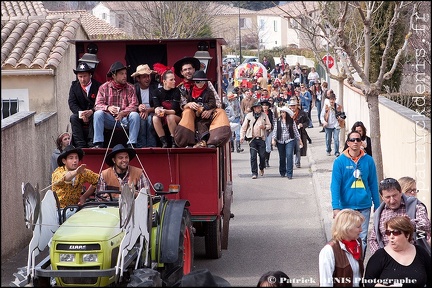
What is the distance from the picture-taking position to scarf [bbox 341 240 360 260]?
7.06 meters

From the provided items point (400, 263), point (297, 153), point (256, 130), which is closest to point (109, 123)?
point (400, 263)

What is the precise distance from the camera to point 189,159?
36.0 feet

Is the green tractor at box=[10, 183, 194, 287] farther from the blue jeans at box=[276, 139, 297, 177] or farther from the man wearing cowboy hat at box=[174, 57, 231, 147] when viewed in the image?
the blue jeans at box=[276, 139, 297, 177]

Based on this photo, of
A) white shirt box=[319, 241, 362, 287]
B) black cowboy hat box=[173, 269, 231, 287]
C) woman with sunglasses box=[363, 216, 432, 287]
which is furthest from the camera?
woman with sunglasses box=[363, 216, 432, 287]

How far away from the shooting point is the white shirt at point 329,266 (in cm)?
679

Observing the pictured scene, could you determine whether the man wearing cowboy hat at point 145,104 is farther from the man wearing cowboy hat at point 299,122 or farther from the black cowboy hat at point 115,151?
the man wearing cowboy hat at point 299,122

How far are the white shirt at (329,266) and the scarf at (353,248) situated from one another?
41 millimetres

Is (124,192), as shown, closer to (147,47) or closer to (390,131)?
(147,47)

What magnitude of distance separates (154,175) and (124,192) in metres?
2.95

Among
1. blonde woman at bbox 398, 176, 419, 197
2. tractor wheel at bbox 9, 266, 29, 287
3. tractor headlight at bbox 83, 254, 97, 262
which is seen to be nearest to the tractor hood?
tractor headlight at bbox 83, 254, 97, 262

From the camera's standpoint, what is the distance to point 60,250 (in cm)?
782

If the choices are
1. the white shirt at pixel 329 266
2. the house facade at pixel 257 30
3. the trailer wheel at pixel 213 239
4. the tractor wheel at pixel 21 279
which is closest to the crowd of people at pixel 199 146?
the white shirt at pixel 329 266

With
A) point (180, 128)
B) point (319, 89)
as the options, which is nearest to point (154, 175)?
point (180, 128)

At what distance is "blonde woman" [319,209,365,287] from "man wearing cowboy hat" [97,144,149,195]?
314 cm
